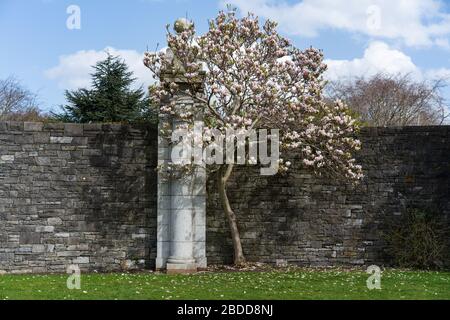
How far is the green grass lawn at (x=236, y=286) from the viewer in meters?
7.60

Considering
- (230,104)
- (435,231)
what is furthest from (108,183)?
(435,231)

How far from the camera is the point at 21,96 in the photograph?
29609 millimetres

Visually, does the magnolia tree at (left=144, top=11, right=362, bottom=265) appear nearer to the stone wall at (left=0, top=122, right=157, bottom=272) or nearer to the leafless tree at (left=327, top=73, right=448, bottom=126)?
the stone wall at (left=0, top=122, right=157, bottom=272)

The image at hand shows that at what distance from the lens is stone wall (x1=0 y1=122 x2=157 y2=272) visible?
10.8 m

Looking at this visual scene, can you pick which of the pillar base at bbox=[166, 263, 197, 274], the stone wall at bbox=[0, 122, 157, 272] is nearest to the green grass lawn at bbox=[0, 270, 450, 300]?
the pillar base at bbox=[166, 263, 197, 274]

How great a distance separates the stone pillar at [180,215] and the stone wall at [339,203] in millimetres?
431

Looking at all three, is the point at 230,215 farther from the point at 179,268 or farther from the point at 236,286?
the point at 236,286

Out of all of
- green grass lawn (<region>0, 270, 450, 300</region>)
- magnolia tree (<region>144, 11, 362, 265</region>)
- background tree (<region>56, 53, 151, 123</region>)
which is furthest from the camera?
background tree (<region>56, 53, 151, 123</region>)

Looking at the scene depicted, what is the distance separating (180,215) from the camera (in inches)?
413

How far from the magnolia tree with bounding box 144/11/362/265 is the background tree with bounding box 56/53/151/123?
982 cm

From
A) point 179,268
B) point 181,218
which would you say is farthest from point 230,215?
point 179,268

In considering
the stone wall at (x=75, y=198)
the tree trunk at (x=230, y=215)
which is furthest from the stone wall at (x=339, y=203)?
the stone wall at (x=75, y=198)

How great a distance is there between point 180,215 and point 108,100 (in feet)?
35.3

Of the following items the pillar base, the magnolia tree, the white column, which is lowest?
the pillar base
